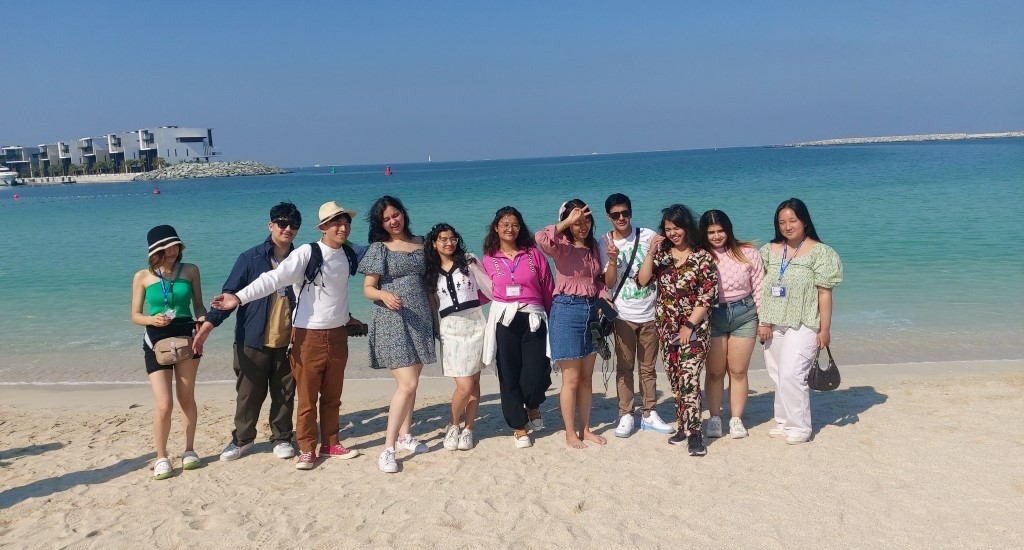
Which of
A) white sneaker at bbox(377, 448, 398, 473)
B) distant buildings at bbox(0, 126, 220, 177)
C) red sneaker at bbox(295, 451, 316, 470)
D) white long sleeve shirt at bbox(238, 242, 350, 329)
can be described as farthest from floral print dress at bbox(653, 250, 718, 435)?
distant buildings at bbox(0, 126, 220, 177)

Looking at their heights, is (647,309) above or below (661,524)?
above

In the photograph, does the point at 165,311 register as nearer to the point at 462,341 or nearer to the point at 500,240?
the point at 462,341

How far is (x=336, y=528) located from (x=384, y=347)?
1.23 m

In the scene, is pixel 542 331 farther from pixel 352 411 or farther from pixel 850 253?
pixel 850 253

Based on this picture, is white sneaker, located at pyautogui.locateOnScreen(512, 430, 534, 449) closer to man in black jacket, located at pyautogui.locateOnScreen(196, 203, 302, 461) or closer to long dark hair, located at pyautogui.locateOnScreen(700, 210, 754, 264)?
man in black jacket, located at pyautogui.locateOnScreen(196, 203, 302, 461)

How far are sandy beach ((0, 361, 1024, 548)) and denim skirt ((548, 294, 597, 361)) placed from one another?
2.37 feet

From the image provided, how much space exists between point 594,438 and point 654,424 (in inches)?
20.2

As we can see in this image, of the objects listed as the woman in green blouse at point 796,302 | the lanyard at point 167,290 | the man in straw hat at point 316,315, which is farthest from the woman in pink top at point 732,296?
the lanyard at point 167,290

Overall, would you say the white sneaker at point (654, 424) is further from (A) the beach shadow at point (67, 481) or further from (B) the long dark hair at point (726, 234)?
(A) the beach shadow at point (67, 481)

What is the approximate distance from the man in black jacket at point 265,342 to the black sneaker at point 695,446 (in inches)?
109

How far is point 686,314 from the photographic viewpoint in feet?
16.3

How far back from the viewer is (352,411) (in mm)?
6562

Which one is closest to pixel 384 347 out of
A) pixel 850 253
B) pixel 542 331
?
pixel 542 331

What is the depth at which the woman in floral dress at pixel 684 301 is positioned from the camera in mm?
4926
